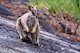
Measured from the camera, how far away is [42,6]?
84.0 ft

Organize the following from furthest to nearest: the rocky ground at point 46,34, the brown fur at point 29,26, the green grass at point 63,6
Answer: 1. the green grass at point 63,6
2. the rocky ground at point 46,34
3. the brown fur at point 29,26

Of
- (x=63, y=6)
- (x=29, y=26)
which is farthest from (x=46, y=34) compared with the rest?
(x=29, y=26)

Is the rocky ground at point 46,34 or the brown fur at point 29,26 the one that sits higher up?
the brown fur at point 29,26

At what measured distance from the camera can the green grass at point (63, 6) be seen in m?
20.4

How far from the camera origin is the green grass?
20.4m

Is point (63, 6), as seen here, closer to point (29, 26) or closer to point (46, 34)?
point (46, 34)

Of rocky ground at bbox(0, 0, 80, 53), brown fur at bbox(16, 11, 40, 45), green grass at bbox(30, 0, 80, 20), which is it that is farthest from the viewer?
green grass at bbox(30, 0, 80, 20)

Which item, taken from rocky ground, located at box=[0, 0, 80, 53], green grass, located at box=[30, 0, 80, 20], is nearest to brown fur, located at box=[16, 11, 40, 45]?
rocky ground, located at box=[0, 0, 80, 53]

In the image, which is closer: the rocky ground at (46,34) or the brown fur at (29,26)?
the brown fur at (29,26)

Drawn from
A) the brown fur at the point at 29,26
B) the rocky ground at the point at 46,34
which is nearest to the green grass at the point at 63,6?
the rocky ground at the point at 46,34

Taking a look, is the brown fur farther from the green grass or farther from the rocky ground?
the green grass

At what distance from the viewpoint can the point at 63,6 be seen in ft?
75.8

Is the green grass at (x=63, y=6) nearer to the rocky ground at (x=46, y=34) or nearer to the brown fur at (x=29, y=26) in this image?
the rocky ground at (x=46, y=34)

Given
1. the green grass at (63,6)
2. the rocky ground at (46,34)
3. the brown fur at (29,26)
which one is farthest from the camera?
the green grass at (63,6)
